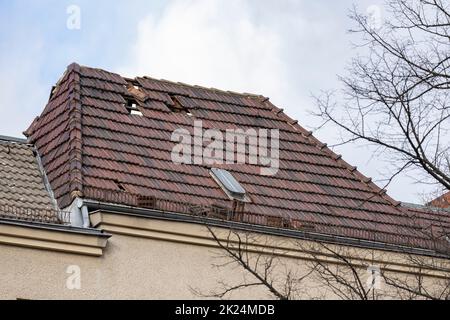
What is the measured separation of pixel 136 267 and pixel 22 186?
8.41 ft

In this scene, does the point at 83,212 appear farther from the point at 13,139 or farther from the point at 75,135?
the point at 13,139

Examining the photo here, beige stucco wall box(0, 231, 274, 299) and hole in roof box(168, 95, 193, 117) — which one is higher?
hole in roof box(168, 95, 193, 117)

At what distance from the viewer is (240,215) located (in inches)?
864

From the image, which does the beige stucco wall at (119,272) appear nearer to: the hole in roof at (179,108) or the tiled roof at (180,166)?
the tiled roof at (180,166)

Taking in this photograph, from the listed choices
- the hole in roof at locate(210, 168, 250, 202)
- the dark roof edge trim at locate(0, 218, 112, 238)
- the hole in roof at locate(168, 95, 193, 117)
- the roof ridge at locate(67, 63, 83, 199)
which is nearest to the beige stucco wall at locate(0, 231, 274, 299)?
the dark roof edge trim at locate(0, 218, 112, 238)

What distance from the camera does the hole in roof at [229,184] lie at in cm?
2256

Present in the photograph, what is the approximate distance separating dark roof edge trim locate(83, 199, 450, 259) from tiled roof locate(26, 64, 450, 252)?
1.21 feet

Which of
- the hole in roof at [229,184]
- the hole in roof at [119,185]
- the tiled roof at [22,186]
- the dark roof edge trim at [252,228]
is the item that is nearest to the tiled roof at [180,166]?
the hole in roof at [119,185]

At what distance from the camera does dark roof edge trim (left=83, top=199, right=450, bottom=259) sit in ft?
67.1

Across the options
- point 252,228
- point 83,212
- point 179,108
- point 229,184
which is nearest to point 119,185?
point 83,212

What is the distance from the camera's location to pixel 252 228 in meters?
21.5

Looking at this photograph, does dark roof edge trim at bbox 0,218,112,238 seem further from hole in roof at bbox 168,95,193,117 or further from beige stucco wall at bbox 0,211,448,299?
hole in roof at bbox 168,95,193,117
